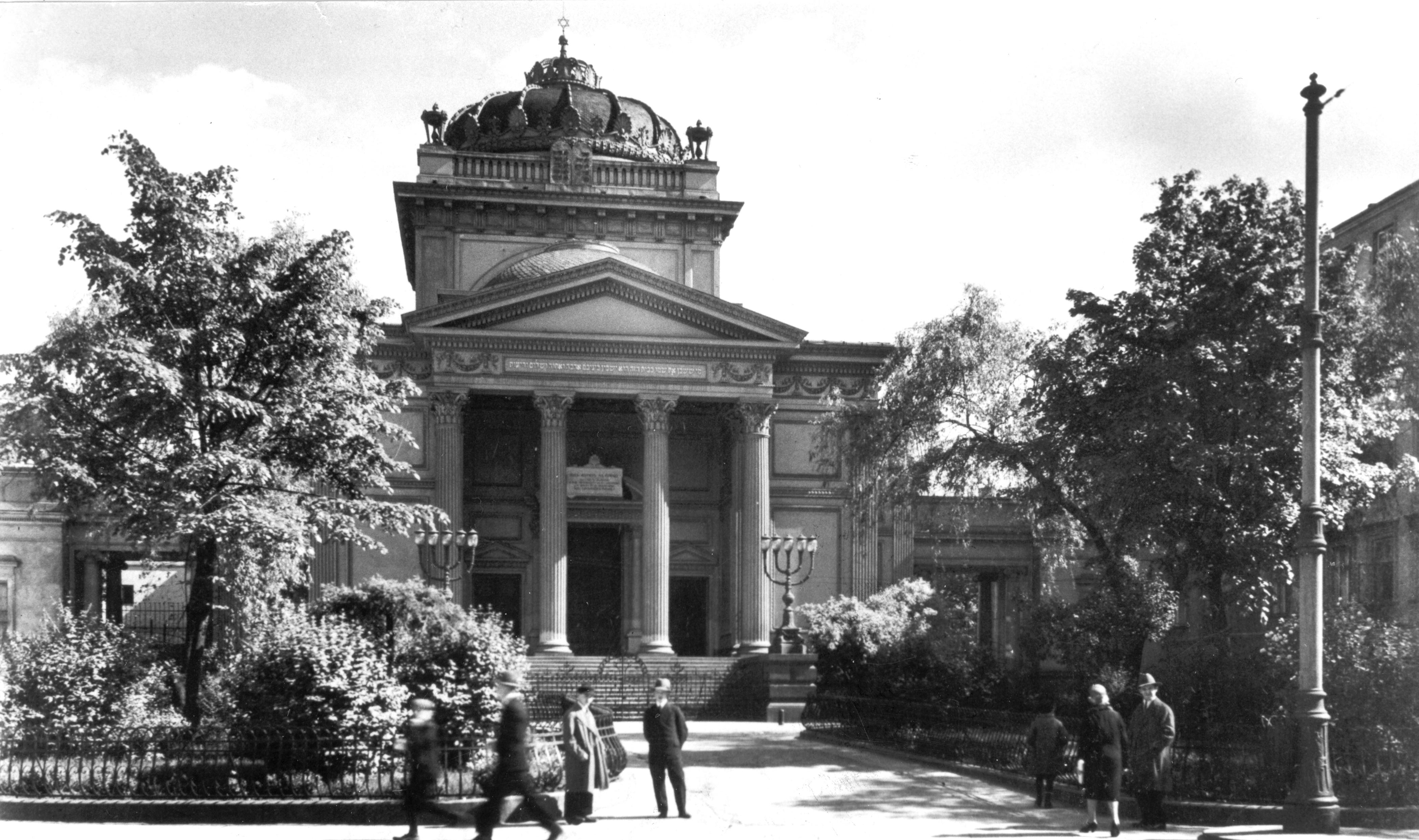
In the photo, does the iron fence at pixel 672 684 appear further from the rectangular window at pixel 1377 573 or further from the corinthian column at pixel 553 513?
the rectangular window at pixel 1377 573

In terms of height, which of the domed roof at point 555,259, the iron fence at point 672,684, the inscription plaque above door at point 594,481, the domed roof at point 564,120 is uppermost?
the domed roof at point 564,120

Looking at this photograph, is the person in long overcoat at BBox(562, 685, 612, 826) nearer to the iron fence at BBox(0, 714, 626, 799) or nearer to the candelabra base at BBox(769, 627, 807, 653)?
the iron fence at BBox(0, 714, 626, 799)

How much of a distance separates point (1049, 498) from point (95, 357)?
18857 mm

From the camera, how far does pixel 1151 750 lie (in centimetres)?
1794

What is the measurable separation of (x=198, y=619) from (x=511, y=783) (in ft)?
39.2

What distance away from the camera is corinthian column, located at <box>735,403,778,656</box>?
4525cm

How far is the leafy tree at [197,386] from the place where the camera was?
2394 cm

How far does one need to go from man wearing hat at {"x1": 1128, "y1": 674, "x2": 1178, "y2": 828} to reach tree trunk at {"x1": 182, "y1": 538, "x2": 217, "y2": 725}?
1369 centimetres

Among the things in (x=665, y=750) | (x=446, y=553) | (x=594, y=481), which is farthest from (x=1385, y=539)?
(x=665, y=750)

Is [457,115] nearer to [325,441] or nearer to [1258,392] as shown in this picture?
[325,441]

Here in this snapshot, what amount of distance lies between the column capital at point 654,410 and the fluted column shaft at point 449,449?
4.97 metres

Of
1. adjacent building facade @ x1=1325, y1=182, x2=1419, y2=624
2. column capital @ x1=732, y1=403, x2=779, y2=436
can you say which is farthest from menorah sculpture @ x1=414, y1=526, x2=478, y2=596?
adjacent building facade @ x1=1325, y1=182, x2=1419, y2=624

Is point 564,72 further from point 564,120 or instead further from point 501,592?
point 501,592

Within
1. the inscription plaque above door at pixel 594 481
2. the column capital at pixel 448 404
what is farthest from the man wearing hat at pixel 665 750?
Result: the inscription plaque above door at pixel 594 481
